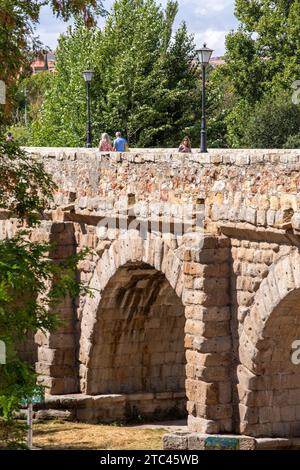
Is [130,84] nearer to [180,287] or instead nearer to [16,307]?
[180,287]

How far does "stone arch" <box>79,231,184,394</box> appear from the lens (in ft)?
70.8

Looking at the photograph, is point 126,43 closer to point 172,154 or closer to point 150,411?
point 150,411

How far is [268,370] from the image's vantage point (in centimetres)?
2000

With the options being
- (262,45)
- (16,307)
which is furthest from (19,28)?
(262,45)

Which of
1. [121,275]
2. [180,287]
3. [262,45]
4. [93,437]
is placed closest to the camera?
[180,287]

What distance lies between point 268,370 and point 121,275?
4.13m

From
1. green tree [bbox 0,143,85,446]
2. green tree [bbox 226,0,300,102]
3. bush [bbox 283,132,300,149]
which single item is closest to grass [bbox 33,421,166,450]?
green tree [bbox 0,143,85,446]

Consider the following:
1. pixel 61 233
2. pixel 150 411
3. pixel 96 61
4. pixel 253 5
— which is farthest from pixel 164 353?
pixel 253 5

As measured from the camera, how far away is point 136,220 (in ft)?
73.3

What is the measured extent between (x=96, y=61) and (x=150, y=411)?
18.2 m

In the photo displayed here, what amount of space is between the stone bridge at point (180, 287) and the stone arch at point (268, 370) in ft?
0.06

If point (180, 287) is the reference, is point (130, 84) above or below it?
above
